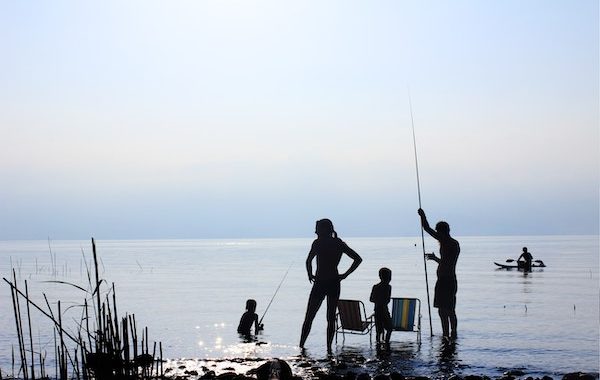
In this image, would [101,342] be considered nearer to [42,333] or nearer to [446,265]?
[446,265]

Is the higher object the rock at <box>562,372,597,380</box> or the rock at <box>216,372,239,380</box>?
the rock at <box>216,372,239,380</box>

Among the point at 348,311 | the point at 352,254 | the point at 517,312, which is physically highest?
the point at 352,254

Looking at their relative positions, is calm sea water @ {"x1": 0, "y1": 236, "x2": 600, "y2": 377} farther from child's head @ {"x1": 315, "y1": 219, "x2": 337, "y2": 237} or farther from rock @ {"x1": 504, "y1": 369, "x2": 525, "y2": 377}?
child's head @ {"x1": 315, "y1": 219, "x2": 337, "y2": 237}

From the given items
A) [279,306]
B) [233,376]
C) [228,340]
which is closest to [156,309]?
[279,306]

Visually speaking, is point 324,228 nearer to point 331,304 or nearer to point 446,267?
point 331,304

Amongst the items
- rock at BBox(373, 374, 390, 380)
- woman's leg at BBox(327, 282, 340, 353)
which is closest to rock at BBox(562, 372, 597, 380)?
rock at BBox(373, 374, 390, 380)

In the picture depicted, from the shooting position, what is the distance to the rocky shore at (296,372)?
36.2ft

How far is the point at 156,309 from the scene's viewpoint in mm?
27641

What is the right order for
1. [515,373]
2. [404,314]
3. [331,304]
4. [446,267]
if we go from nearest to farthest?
[515,373] → [331,304] → [446,267] → [404,314]

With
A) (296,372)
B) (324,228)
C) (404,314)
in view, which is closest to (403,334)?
(404,314)

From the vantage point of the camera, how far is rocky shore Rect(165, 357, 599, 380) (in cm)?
1102

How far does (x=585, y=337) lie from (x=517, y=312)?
7194 millimetres

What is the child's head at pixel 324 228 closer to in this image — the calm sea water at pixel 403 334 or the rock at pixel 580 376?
the calm sea water at pixel 403 334

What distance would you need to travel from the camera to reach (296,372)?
40.6 feet
